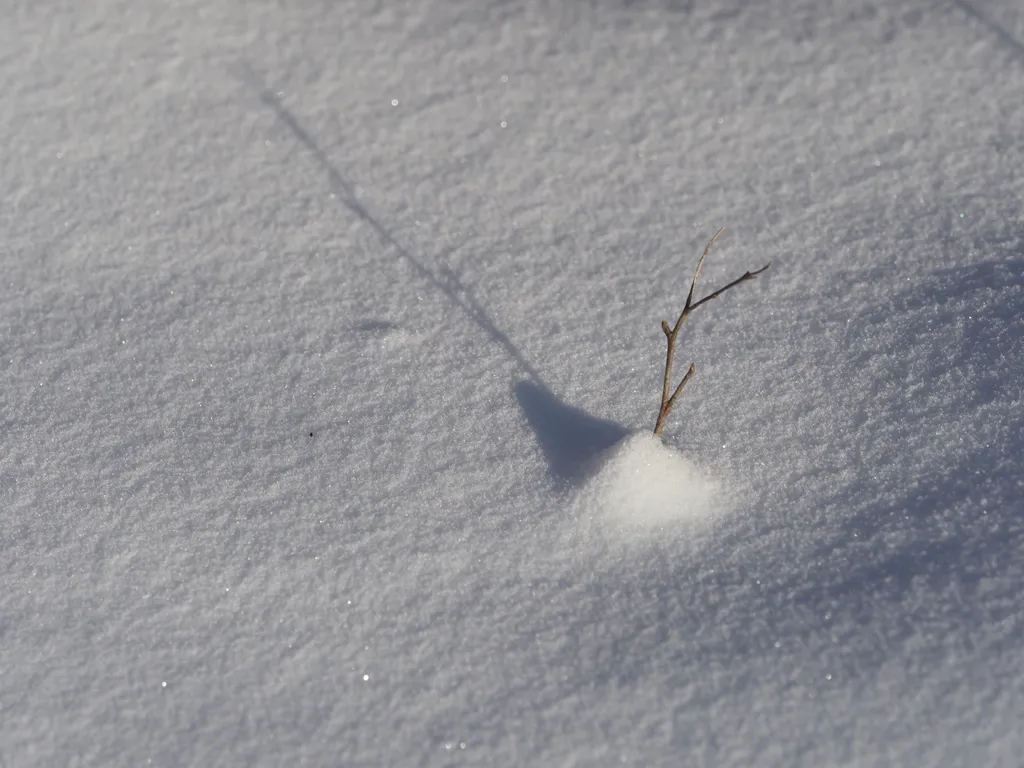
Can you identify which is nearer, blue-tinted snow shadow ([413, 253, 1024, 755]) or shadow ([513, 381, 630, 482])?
blue-tinted snow shadow ([413, 253, 1024, 755])

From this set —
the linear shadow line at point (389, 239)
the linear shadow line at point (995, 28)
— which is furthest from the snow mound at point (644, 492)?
the linear shadow line at point (995, 28)

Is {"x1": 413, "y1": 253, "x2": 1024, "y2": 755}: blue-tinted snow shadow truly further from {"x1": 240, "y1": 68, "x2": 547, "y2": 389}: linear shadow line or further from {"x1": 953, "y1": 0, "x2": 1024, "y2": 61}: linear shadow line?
{"x1": 953, "y1": 0, "x2": 1024, "y2": 61}: linear shadow line

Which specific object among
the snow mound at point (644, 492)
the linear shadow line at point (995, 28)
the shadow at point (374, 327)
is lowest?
the snow mound at point (644, 492)

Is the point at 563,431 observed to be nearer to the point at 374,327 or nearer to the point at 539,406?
the point at 539,406

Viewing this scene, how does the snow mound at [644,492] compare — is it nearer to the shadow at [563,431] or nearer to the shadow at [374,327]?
the shadow at [563,431]

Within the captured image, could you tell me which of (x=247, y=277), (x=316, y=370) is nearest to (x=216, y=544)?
(x=316, y=370)

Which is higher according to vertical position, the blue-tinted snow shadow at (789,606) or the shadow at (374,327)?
the shadow at (374,327)

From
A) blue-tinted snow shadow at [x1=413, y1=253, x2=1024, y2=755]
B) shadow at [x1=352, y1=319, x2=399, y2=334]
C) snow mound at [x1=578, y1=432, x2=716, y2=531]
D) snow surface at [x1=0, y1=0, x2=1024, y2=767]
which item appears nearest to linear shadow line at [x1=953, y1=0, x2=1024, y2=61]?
snow surface at [x1=0, y1=0, x2=1024, y2=767]

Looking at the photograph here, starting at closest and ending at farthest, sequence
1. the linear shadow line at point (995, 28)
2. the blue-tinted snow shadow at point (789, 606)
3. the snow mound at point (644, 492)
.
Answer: the blue-tinted snow shadow at point (789, 606) → the snow mound at point (644, 492) → the linear shadow line at point (995, 28)
